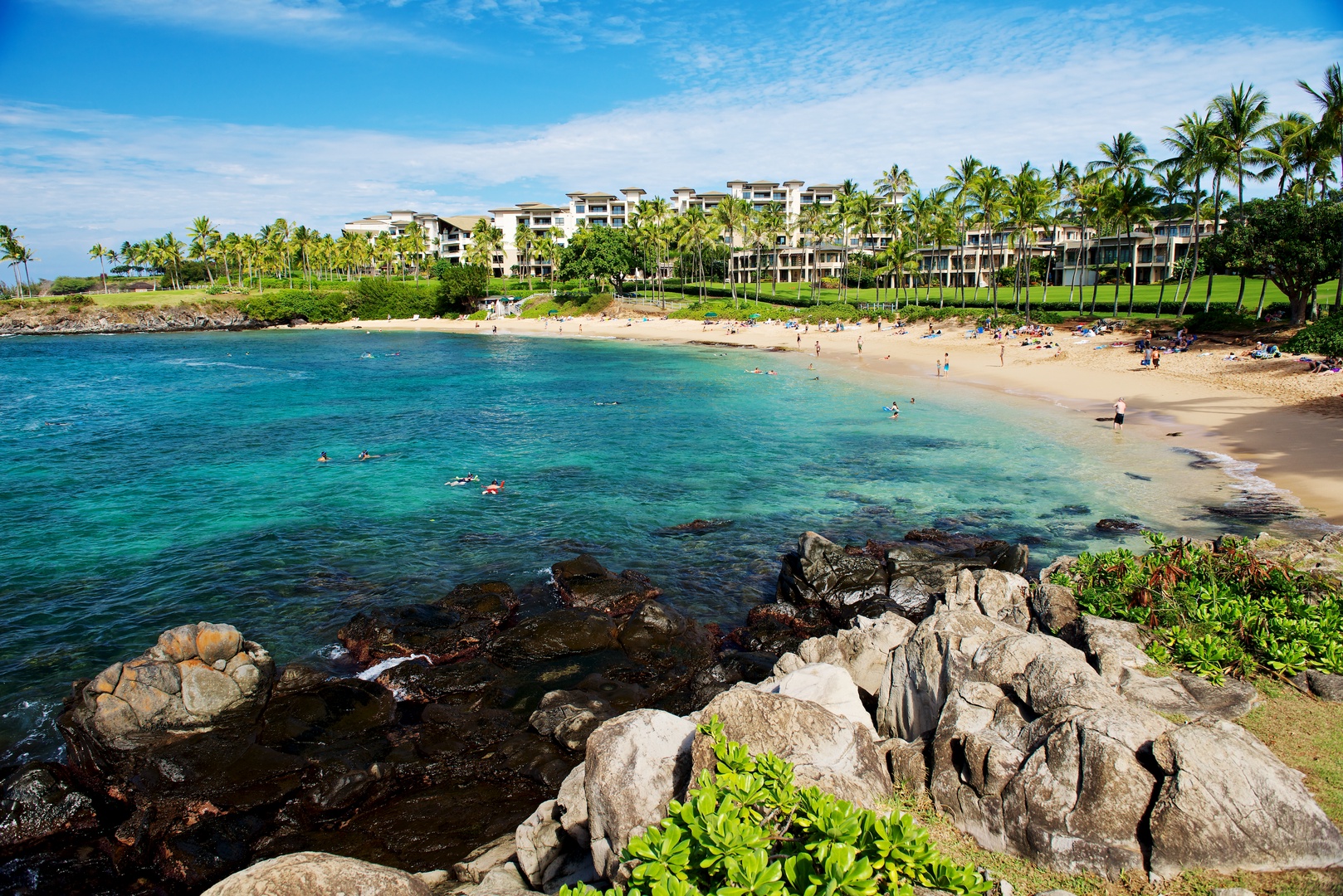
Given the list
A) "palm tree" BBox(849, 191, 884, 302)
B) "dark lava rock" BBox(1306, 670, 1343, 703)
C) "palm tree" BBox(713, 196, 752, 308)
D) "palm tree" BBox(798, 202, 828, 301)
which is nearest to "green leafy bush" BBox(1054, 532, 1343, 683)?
"dark lava rock" BBox(1306, 670, 1343, 703)

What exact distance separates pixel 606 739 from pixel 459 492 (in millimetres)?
23757

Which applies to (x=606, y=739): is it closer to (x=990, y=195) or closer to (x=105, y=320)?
(x=990, y=195)

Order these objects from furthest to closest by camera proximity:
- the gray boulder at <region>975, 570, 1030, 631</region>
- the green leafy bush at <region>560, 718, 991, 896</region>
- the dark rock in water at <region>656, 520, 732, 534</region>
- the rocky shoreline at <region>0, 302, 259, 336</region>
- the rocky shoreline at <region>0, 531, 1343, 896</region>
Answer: the rocky shoreline at <region>0, 302, 259, 336</region> < the dark rock in water at <region>656, 520, 732, 534</region> < the gray boulder at <region>975, 570, 1030, 631</region> < the rocky shoreline at <region>0, 531, 1343, 896</region> < the green leafy bush at <region>560, 718, 991, 896</region>

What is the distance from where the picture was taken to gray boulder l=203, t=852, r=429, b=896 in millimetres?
7039

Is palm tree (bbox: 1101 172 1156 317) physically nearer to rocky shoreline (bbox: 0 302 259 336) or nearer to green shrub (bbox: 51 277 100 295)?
rocky shoreline (bbox: 0 302 259 336)

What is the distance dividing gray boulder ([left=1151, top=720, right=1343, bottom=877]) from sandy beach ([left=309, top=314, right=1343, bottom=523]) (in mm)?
21976

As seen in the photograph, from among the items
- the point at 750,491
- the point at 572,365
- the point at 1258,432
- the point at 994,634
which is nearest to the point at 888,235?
the point at 572,365

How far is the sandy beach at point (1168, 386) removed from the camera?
101 feet

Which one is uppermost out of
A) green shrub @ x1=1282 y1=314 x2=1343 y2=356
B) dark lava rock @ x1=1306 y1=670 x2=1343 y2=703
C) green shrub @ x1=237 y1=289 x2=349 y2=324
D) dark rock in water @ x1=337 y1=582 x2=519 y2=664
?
green shrub @ x1=237 y1=289 x2=349 y2=324

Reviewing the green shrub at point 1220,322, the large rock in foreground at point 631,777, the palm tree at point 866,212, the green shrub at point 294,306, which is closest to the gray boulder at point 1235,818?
the large rock in foreground at point 631,777

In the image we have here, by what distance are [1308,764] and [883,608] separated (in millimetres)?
10835

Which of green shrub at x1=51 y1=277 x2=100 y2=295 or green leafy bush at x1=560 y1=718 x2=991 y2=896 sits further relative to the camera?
green shrub at x1=51 y1=277 x2=100 y2=295

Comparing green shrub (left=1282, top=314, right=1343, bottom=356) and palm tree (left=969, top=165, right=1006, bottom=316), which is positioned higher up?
palm tree (left=969, top=165, right=1006, bottom=316)

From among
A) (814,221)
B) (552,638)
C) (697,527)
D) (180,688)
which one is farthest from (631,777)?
(814,221)
